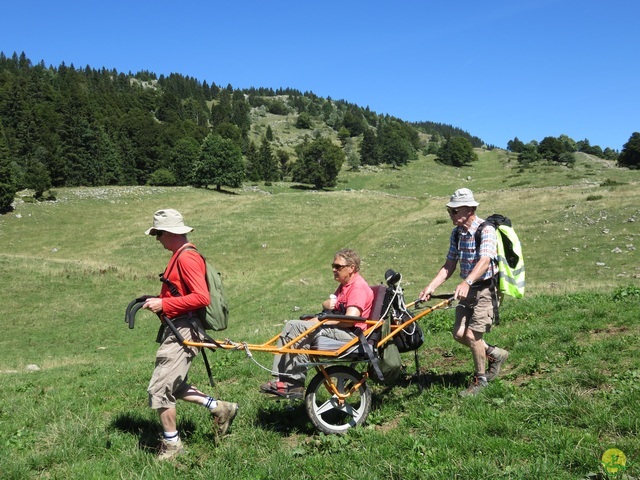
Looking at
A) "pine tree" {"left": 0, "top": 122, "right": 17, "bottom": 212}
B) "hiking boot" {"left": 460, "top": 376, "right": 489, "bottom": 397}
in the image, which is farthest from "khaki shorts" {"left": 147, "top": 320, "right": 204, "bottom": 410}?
"pine tree" {"left": 0, "top": 122, "right": 17, "bottom": 212}

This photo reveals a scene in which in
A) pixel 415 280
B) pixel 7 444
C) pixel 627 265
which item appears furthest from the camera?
pixel 415 280

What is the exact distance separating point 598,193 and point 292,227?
31399 millimetres

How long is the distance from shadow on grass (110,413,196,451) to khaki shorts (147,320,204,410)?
78 centimetres

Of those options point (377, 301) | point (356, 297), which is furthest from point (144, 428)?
point (377, 301)

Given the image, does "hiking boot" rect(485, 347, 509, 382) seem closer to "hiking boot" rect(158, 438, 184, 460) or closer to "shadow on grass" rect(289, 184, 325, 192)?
"hiking boot" rect(158, 438, 184, 460)

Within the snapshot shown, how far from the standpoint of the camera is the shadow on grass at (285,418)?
621 cm

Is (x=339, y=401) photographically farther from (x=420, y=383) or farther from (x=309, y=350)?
(x=420, y=383)

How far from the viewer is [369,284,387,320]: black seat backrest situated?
6382 millimetres

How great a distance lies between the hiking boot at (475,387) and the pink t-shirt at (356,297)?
1.80 meters

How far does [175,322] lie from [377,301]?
2702mm

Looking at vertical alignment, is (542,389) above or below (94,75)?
below

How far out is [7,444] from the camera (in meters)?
6.05

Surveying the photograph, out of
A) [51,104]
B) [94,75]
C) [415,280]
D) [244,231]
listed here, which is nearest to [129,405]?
[415,280]

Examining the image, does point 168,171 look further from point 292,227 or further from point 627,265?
point 627,265
